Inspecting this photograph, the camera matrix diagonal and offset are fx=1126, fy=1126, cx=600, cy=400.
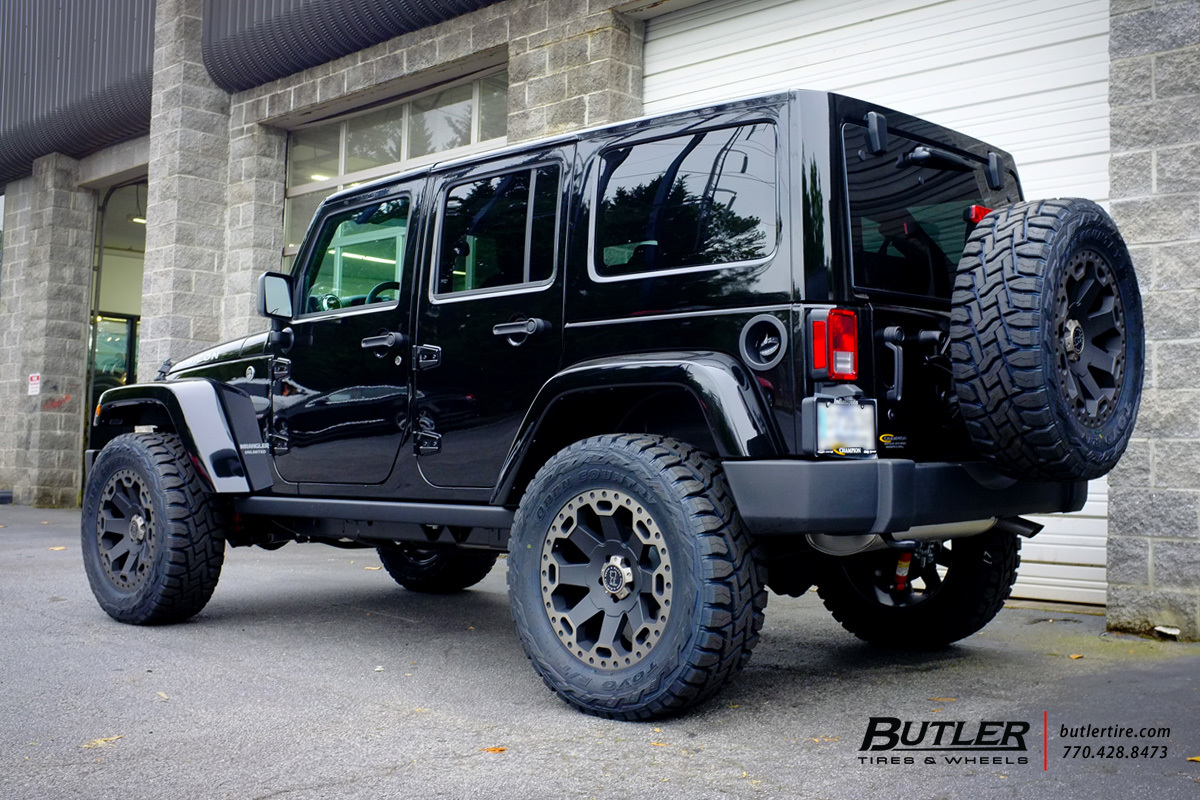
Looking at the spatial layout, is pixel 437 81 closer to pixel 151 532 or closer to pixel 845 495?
pixel 151 532

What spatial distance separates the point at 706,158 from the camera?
13.1ft

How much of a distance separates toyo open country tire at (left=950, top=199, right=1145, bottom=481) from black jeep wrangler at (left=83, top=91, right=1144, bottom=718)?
0.01 m

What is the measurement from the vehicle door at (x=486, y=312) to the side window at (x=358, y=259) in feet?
0.93

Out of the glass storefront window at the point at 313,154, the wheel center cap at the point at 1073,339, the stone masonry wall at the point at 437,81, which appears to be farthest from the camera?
the glass storefront window at the point at 313,154

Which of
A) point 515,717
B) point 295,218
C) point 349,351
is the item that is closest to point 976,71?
point 349,351

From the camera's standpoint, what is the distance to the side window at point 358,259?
515cm

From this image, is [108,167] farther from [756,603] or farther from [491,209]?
[756,603]

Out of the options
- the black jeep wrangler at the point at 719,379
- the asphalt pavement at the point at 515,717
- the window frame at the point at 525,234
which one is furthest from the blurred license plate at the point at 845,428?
the window frame at the point at 525,234

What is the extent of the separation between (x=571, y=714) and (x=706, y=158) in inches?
79.7

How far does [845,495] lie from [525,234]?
180cm

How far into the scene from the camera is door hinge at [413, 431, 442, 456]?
473 cm

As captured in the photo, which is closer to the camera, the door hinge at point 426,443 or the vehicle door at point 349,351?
the door hinge at point 426,443

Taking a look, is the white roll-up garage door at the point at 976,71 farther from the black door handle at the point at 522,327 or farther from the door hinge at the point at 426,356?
the door hinge at the point at 426,356

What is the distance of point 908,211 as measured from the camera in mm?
4145
